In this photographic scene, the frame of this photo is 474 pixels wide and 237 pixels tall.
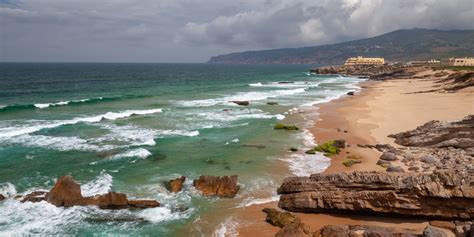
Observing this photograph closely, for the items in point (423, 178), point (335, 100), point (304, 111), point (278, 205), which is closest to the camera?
point (423, 178)

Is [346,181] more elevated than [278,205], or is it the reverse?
[346,181]

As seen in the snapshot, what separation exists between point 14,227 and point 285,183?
1054 cm

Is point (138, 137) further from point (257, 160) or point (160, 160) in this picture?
point (257, 160)

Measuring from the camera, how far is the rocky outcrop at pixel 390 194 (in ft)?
40.3

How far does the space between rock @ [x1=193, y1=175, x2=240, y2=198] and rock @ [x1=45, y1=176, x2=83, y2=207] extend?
5.26 meters

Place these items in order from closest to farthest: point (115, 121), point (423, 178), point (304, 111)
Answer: point (423, 178), point (115, 121), point (304, 111)

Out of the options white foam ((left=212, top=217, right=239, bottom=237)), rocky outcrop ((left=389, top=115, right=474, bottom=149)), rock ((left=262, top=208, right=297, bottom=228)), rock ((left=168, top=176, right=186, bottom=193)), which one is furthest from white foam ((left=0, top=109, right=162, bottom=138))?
rocky outcrop ((left=389, top=115, right=474, bottom=149))

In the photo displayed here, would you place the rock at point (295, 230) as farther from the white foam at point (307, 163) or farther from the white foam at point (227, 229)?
the white foam at point (307, 163)

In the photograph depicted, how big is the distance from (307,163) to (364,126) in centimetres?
1270

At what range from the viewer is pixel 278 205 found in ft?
51.1

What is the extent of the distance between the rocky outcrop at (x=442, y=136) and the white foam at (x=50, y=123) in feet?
86.2

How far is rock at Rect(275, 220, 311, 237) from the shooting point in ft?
41.4

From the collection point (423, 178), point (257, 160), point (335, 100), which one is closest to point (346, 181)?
point (423, 178)

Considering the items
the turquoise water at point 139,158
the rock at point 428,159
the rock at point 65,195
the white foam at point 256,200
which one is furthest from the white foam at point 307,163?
the rock at point 65,195
